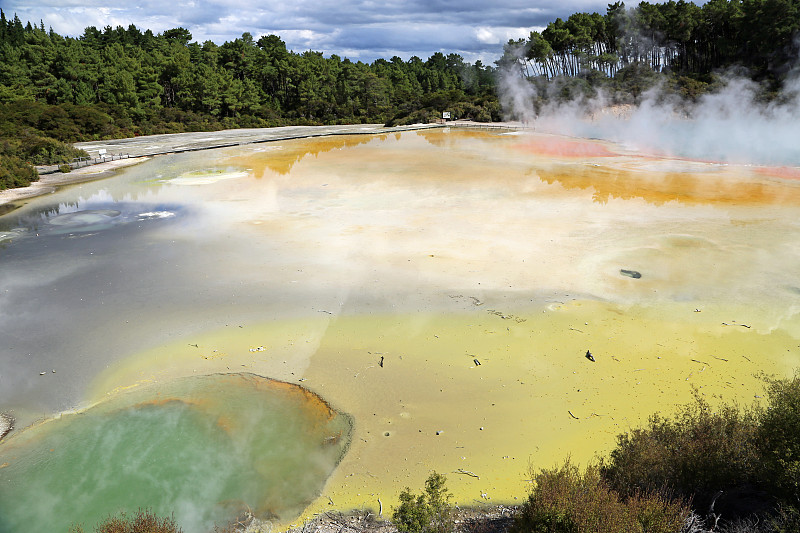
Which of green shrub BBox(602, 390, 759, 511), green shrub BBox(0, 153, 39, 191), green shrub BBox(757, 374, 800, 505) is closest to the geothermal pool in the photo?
green shrub BBox(602, 390, 759, 511)

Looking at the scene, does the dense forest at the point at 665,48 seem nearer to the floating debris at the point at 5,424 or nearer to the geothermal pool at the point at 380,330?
the geothermal pool at the point at 380,330

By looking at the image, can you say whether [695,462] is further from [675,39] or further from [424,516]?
[675,39]

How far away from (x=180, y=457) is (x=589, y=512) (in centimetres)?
504

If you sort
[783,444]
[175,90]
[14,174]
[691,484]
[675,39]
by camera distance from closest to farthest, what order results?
[783,444] < [691,484] < [14,174] < [675,39] < [175,90]

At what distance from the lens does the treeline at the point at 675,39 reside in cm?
3994

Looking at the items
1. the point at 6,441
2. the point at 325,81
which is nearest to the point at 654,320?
the point at 6,441

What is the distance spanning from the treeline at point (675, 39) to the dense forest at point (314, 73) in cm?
10

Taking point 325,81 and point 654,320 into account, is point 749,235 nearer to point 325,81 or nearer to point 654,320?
point 654,320

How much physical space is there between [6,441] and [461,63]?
84.5m

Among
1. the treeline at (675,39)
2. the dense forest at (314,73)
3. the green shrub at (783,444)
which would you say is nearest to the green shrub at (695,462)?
the green shrub at (783,444)

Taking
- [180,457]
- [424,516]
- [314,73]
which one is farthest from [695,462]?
[314,73]

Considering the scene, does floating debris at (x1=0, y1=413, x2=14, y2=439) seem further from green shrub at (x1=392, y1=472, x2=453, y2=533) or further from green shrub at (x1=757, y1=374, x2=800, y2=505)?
green shrub at (x1=757, y1=374, x2=800, y2=505)

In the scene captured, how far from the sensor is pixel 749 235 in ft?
49.7

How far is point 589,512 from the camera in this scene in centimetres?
446
